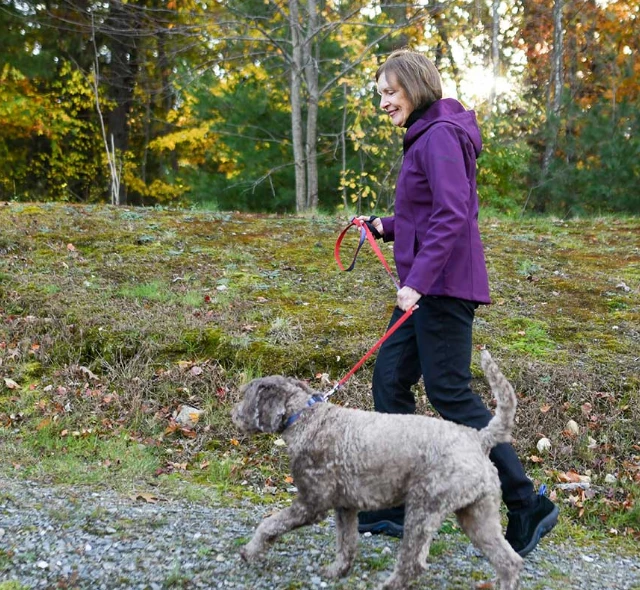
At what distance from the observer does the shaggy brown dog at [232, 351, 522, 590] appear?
2.93m

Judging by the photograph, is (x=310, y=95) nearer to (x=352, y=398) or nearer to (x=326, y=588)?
(x=352, y=398)

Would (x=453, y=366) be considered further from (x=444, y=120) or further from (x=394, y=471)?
(x=444, y=120)

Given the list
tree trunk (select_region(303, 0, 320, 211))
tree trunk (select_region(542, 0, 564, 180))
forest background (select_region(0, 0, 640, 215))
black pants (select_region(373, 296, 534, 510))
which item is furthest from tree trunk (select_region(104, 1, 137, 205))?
black pants (select_region(373, 296, 534, 510))

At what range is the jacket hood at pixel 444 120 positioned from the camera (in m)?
3.36

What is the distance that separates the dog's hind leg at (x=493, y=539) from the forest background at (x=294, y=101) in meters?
9.71

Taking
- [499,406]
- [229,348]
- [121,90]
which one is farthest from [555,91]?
[499,406]

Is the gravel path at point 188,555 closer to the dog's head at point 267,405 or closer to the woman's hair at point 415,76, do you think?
the dog's head at point 267,405

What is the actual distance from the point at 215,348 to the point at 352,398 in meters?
1.35

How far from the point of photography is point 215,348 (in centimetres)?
602

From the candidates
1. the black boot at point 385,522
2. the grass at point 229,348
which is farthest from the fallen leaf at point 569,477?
the black boot at point 385,522

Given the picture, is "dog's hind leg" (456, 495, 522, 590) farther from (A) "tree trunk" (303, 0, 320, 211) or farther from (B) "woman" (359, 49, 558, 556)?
(A) "tree trunk" (303, 0, 320, 211)

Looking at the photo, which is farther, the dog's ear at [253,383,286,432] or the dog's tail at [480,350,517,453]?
the dog's ear at [253,383,286,432]

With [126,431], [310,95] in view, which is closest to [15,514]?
[126,431]

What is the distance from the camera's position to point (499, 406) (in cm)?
302
